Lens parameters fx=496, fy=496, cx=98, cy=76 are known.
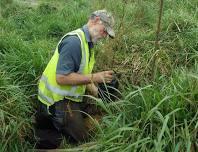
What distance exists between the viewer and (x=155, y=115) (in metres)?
4.11

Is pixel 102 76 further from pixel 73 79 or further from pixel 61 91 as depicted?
pixel 61 91

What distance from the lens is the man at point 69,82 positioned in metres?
5.18

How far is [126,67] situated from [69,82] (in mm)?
1280

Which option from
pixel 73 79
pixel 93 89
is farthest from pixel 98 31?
pixel 93 89

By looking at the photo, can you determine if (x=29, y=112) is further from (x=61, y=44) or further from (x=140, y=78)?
(x=140, y=78)

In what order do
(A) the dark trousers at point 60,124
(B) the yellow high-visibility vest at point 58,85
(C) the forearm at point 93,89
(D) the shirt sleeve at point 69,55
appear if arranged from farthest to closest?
(C) the forearm at point 93,89 → (A) the dark trousers at point 60,124 → (B) the yellow high-visibility vest at point 58,85 → (D) the shirt sleeve at point 69,55

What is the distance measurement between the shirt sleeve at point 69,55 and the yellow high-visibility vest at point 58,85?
0.25 feet

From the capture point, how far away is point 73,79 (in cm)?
520

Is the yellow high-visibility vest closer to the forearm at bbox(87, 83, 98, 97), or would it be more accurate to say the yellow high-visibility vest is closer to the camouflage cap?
the forearm at bbox(87, 83, 98, 97)

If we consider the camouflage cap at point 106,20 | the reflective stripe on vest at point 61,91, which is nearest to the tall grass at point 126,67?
the reflective stripe on vest at point 61,91

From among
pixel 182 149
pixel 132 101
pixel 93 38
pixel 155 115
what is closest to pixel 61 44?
pixel 93 38

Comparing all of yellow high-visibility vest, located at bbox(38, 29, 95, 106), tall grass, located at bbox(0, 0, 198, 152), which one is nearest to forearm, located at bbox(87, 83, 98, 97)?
yellow high-visibility vest, located at bbox(38, 29, 95, 106)

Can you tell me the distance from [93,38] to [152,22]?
2.47 meters

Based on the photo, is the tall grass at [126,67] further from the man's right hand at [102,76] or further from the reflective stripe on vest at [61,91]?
the reflective stripe on vest at [61,91]
